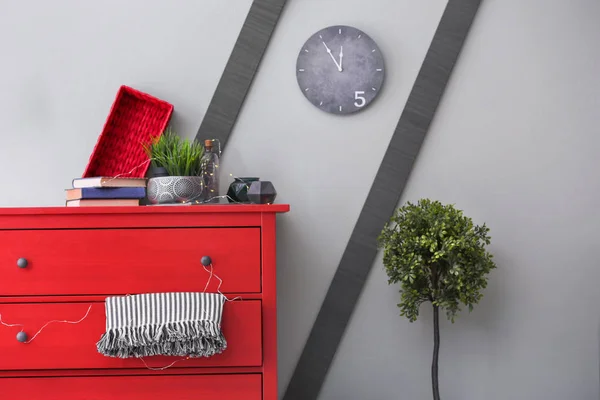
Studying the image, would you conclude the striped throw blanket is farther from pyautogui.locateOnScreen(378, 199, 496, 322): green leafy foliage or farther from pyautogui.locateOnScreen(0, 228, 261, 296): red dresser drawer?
pyautogui.locateOnScreen(378, 199, 496, 322): green leafy foliage

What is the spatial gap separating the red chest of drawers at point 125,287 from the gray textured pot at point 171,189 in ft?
0.62

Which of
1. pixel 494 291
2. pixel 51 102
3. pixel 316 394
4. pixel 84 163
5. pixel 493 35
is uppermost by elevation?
pixel 493 35

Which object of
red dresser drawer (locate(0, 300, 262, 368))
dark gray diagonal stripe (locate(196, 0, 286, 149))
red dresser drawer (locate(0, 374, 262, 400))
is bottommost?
red dresser drawer (locate(0, 374, 262, 400))

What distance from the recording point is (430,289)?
83.9 inches

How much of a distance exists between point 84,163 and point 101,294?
2.34 feet

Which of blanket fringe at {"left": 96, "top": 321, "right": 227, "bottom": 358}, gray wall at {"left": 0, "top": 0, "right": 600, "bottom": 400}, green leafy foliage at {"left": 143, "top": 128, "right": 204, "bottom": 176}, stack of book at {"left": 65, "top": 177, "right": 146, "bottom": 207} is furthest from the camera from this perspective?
gray wall at {"left": 0, "top": 0, "right": 600, "bottom": 400}

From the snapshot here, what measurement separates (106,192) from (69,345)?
0.50 m

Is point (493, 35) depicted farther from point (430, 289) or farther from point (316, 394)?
point (316, 394)

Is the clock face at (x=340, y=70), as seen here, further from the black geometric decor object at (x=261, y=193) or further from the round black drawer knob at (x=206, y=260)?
the round black drawer knob at (x=206, y=260)

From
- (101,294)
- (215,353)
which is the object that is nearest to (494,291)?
(215,353)

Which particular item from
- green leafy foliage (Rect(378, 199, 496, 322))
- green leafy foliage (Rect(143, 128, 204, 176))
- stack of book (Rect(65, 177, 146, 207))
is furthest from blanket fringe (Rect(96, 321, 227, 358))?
green leafy foliage (Rect(378, 199, 496, 322))

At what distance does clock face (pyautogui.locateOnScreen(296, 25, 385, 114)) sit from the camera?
7.88 feet

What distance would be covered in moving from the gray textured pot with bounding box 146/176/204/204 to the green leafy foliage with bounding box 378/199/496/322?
2.38 ft

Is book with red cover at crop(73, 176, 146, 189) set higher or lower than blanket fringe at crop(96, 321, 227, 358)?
higher
